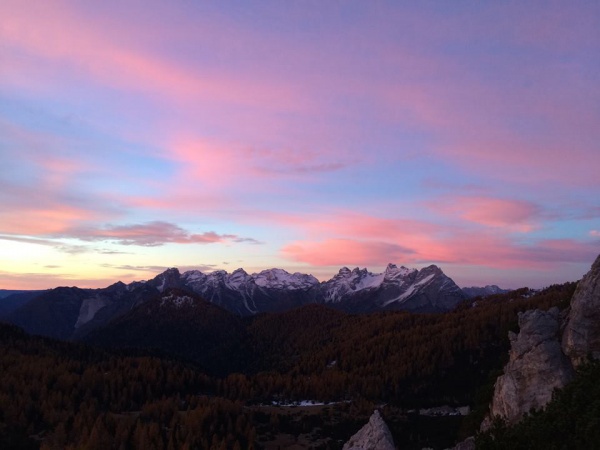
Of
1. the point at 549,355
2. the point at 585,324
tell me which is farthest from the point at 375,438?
the point at 585,324

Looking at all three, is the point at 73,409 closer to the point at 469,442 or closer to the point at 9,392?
the point at 9,392

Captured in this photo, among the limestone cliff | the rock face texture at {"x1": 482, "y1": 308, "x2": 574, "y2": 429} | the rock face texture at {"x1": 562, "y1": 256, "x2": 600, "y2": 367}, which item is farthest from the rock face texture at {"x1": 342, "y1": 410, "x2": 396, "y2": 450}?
the rock face texture at {"x1": 562, "y1": 256, "x2": 600, "y2": 367}

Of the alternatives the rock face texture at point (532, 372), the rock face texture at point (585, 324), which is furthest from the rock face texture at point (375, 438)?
the rock face texture at point (585, 324)

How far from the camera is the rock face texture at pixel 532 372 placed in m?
57.9

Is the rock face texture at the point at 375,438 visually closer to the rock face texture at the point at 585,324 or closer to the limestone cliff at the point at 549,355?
the limestone cliff at the point at 549,355

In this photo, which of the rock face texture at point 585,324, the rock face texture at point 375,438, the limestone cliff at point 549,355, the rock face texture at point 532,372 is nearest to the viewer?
the rock face texture at point 585,324

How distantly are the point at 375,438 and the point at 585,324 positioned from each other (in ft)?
106

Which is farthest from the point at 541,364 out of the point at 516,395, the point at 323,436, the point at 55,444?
the point at 55,444

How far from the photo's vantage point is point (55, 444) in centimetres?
14950

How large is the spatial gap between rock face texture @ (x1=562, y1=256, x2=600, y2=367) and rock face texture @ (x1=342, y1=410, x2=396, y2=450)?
2684 centimetres

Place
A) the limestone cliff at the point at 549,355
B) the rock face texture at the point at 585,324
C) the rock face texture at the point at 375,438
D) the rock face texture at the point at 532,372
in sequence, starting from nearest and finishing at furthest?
the rock face texture at the point at 585,324 < the limestone cliff at the point at 549,355 < the rock face texture at the point at 532,372 < the rock face texture at the point at 375,438

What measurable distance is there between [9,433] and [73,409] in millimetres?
30174

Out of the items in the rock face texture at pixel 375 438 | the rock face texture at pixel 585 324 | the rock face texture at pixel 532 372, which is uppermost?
the rock face texture at pixel 585 324

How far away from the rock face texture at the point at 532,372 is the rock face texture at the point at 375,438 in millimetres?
15397
